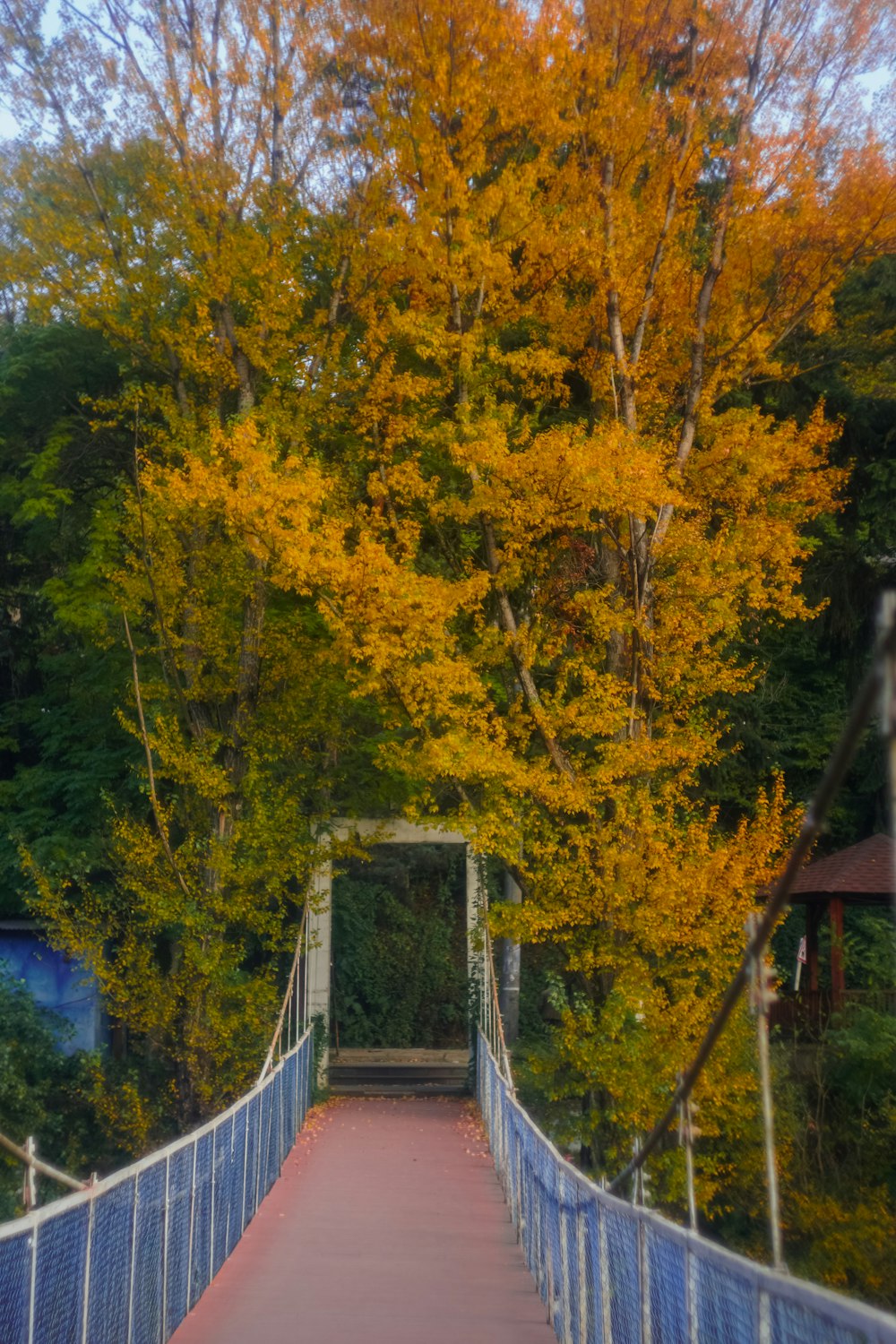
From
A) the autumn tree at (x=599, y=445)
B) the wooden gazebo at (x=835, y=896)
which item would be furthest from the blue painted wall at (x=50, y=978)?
the wooden gazebo at (x=835, y=896)

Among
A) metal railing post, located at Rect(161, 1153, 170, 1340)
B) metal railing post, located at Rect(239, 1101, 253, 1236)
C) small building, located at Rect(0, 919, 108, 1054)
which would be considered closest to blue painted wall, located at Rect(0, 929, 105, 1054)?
small building, located at Rect(0, 919, 108, 1054)

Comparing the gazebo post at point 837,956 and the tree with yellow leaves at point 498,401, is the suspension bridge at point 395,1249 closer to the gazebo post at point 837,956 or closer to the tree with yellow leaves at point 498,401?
the tree with yellow leaves at point 498,401

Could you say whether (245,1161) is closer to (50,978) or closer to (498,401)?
(498,401)

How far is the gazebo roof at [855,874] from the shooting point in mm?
17875

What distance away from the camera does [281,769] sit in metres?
19.6

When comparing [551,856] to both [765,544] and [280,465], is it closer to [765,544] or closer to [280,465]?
[765,544]

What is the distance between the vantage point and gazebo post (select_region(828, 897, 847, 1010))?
57.5 ft

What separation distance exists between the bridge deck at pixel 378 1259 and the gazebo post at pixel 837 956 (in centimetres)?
504

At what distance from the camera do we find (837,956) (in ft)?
58.5

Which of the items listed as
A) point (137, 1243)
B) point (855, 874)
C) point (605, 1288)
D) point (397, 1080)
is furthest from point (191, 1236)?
point (397, 1080)

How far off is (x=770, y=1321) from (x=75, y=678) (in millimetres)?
20549

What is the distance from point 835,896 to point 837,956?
0.80 m

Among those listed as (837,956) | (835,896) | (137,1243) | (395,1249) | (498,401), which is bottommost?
(395,1249)

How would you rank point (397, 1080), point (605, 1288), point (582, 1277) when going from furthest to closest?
point (397, 1080) → point (582, 1277) → point (605, 1288)
